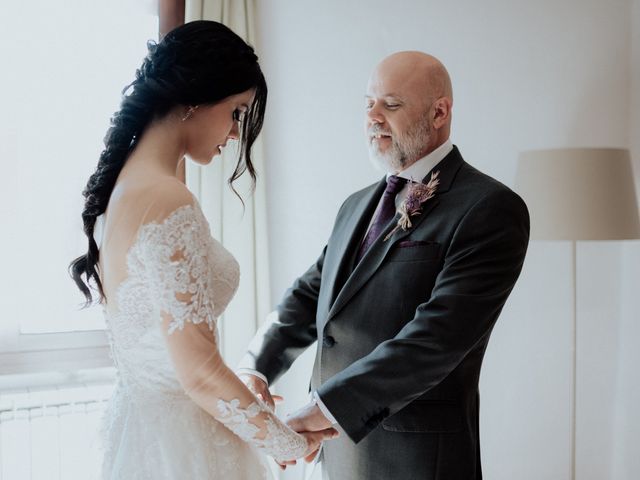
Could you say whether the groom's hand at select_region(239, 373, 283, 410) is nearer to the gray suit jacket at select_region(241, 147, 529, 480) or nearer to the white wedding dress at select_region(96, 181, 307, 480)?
the gray suit jacket at select_region(241, 147, 529, 480)

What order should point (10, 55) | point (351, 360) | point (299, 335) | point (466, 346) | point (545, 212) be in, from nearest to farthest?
point (466, 346) < point (351, 360) < point (299, 335) < point (545, 212) < point (10, 55)

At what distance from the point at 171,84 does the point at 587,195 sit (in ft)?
5.24

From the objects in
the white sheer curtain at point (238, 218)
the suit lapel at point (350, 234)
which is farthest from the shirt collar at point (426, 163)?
the white sheer curtain at point (238, 218)

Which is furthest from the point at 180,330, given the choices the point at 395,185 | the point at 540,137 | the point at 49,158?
the point at 540,137

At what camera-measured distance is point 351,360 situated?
6.05 ft

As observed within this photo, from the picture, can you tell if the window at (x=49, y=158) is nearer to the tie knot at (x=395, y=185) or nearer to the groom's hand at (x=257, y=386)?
the groom's hand at (x=257, y=386)

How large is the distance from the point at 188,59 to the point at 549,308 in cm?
201

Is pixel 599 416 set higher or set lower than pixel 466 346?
lower

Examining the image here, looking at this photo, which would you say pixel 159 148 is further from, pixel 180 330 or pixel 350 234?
pixel 350 234

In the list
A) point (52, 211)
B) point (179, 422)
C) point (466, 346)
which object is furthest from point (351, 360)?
point (52, 211)

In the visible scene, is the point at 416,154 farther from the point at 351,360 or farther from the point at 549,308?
the point at 549,308

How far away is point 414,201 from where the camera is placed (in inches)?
73.4

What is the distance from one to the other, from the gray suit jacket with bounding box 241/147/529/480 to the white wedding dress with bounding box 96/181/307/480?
240 mm

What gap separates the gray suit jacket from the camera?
165 cm
